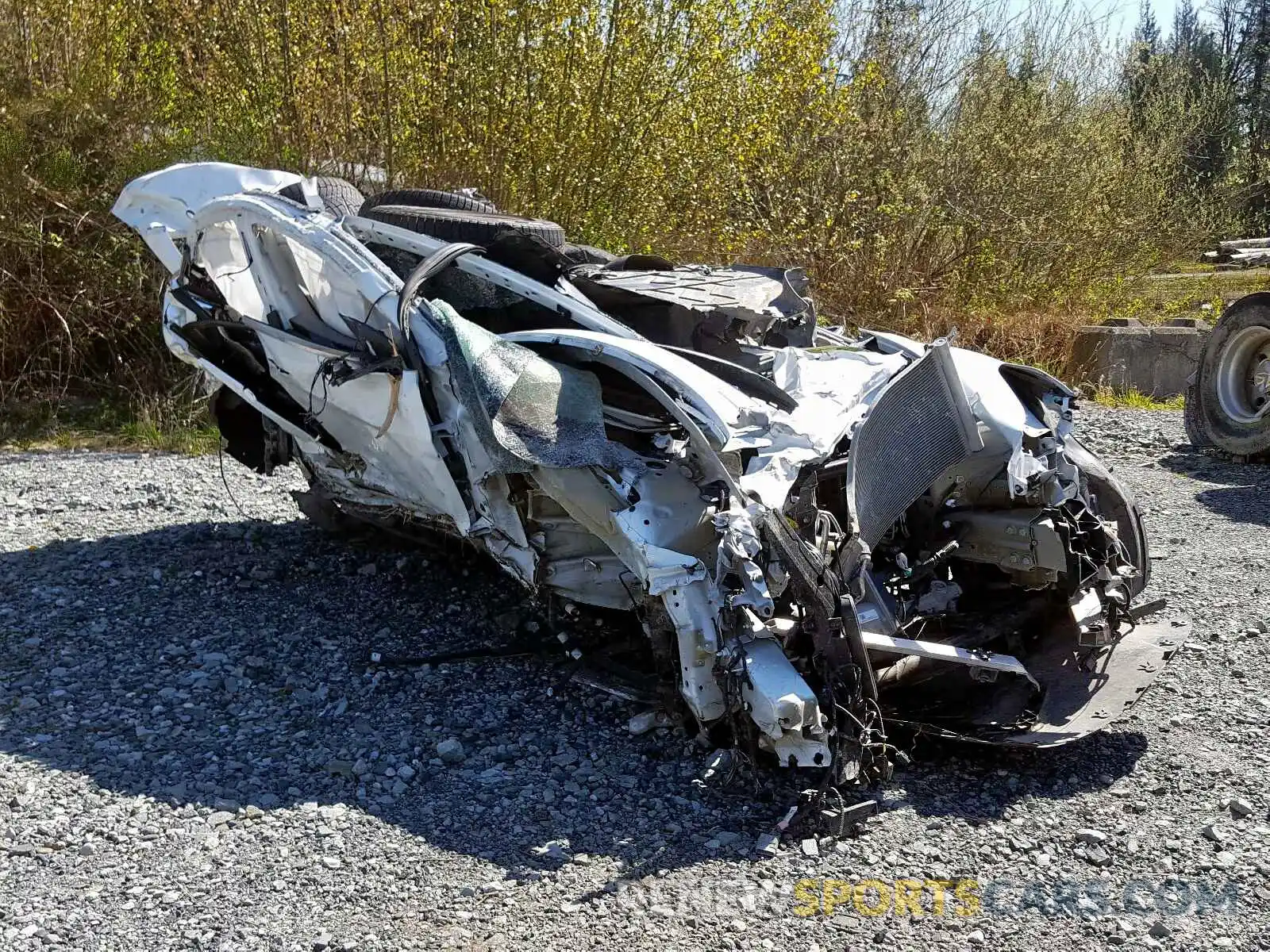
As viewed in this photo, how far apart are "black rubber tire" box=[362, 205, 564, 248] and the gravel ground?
1.61 metres

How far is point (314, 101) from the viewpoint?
9.44 metres

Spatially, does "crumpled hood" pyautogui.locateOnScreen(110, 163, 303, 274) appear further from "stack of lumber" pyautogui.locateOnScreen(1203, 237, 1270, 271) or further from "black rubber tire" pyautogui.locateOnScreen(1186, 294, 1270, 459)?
"stack of lumber" pyautogui.locateOnScreen(1203, 237, 1270, 271)

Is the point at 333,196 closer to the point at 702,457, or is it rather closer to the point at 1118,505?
the point at 702,457

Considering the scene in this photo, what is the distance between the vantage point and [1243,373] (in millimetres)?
9484

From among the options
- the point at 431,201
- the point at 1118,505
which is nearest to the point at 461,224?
the point at 431,201

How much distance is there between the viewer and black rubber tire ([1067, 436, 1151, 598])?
5078 mm

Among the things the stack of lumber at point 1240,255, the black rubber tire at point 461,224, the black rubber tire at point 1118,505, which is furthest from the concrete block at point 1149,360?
the black rubber tire at point 461,224

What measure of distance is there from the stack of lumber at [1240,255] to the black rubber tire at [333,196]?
1658 cm

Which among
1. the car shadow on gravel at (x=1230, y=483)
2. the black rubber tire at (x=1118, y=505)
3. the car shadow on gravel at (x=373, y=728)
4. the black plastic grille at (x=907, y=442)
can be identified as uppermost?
the black plastic grille at (x=907, y=442)

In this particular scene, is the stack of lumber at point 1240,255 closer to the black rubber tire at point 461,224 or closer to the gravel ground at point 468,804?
the gravel ground at point 468,804

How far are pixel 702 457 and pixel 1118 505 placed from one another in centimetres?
206

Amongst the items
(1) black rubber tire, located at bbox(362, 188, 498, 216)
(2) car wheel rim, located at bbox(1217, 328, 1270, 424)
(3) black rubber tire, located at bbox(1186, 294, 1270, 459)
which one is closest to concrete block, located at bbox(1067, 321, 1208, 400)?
(3) black rubber tire, located at bbox(1186, 294, 1270, 459)

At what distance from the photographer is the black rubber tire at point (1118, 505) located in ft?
16.7

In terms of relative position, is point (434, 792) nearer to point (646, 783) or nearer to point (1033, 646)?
point (646, 783)
